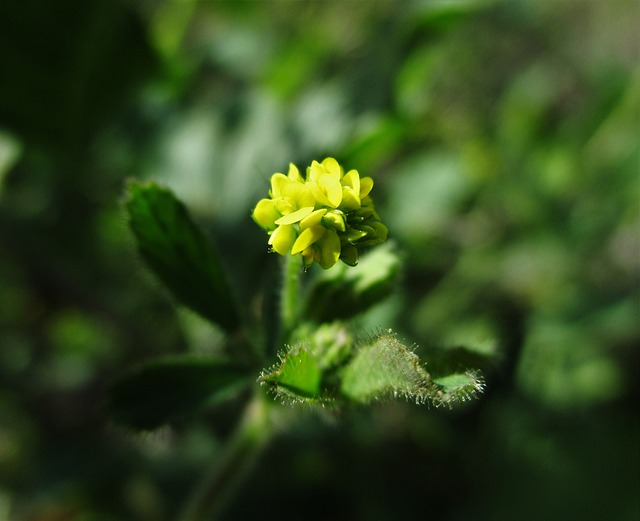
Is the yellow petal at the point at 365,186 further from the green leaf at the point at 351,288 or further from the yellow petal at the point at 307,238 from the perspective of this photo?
the green leaf at the point at 351,288

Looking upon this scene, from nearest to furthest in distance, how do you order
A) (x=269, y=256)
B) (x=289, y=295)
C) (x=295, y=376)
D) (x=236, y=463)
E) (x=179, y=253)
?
(x=295, y=376), (x=289, y=295), (x=179, y=253), (x=236, y=463), (x=269, y=256)

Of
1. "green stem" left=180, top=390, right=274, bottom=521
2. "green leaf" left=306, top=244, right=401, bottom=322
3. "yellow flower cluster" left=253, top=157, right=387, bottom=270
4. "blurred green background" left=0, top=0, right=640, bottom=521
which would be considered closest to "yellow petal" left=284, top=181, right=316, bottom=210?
"yellow flower cluster" left=253, top=157, right=387, bottom=270

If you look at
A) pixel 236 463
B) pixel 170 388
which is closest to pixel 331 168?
pixel 170 388

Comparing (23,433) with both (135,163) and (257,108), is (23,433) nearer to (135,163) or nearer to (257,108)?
(135,163)

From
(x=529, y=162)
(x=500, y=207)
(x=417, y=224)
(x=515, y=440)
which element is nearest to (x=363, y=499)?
(x=515, y=440)

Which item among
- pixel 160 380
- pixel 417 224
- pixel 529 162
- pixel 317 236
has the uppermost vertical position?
pixel 529 162

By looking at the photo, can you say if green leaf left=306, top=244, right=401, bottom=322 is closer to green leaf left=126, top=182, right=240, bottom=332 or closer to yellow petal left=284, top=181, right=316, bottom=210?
green leaf left=126, top=182, right=240, bottom=332

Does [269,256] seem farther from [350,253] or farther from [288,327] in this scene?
[350,253]
